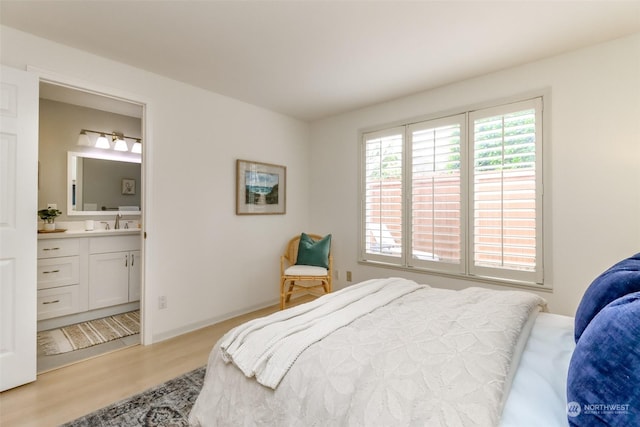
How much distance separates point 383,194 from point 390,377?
2669 millimetres

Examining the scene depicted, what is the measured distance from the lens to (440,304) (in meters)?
1.67

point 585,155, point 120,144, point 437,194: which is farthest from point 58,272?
point 585,155

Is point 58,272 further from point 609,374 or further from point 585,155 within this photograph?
point 585,155

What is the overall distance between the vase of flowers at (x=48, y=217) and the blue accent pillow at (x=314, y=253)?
2.65 meters

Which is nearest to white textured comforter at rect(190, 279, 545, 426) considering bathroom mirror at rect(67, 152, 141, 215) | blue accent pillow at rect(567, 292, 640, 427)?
blue accent pillow at rect(567, 292, 640, 427)

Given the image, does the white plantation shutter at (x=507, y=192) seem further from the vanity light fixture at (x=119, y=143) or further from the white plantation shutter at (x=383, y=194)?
the vanity light fixture at (x=119, y=143)

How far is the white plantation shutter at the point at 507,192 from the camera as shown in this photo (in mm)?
2533

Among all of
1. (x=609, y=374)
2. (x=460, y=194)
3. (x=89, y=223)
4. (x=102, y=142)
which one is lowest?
(x=609, y=374)

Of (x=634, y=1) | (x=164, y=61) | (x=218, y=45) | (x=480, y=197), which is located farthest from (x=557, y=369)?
(x=164, y=61)

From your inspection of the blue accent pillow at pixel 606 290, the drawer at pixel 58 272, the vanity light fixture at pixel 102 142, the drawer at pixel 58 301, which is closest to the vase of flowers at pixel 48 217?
the drawer at pixel 58 272

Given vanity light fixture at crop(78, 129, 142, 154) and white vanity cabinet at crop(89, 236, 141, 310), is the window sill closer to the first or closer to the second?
white vanity cabinet at crop(89, 236, 141, 310)

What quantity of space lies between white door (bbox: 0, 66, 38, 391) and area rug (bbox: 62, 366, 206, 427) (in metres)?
0.75

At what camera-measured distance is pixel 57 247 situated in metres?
3.06

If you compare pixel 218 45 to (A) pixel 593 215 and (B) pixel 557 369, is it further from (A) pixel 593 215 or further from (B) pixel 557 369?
(A) pixel 593 215
